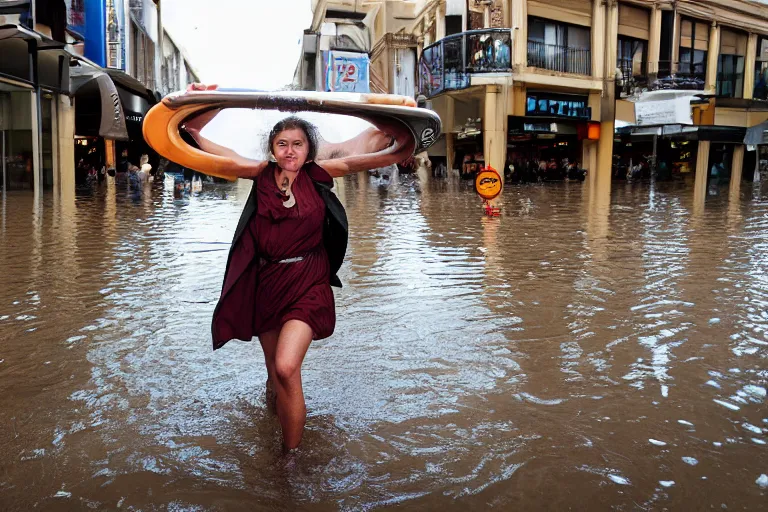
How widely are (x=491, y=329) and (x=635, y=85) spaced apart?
31.1m

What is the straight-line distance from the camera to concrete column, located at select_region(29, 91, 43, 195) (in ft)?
68.1

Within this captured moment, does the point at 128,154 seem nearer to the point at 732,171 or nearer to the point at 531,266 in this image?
the point at 732,171

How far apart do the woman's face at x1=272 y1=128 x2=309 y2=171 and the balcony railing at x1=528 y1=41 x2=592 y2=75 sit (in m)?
30.0

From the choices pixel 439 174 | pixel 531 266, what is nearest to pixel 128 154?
pixel 439 174

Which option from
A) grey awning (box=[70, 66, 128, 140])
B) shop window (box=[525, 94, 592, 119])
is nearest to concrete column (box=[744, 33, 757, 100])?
shop window (box=[525, 94, 592, 119])

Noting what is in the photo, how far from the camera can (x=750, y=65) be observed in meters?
38.5

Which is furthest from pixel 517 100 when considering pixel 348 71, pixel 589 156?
pixel 348 71

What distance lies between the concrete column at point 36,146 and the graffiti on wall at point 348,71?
19.9 metres

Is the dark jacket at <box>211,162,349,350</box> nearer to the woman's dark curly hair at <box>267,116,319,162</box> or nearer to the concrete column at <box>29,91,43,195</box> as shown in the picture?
the woman's dark curly hair at <box>267,116,319,162</box>

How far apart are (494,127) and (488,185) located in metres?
16.5

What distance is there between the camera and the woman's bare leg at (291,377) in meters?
3.17

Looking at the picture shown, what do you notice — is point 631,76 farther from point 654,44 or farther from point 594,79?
point 654,44

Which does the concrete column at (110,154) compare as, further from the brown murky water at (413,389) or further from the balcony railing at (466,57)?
the brown murky water at (413,389)

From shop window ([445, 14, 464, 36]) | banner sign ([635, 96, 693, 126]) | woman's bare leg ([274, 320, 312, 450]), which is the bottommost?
woman's bare leg ([274, 320, 312, 450])
